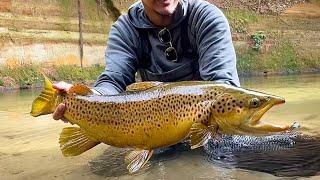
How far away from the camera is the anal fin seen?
7.77ft

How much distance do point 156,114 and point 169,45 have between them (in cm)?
140

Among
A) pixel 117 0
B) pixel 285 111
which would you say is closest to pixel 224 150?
pixel 285 111

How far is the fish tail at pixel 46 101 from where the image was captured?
2.82 meters

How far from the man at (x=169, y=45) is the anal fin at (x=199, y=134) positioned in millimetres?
897

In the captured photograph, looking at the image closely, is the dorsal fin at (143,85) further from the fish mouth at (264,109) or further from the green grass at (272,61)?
the green grass at (272,61)

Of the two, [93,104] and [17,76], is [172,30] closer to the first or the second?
[93,104]

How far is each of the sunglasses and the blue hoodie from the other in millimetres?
29

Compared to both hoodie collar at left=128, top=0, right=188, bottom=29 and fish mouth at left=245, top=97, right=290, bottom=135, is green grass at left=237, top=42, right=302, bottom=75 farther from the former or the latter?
fish mouth at left=245, top=97, right=290, bottom=135

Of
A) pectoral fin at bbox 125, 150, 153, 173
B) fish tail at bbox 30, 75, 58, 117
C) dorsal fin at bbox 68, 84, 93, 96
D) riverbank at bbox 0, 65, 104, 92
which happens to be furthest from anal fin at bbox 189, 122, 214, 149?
riverbank at bbox 0, 65, 104, 92

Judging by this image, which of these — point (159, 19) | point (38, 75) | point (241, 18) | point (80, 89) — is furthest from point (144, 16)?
point (241, 18)

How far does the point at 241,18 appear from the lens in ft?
72.4

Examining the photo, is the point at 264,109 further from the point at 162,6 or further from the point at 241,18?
the point at 241,18

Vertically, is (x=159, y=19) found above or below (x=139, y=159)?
above

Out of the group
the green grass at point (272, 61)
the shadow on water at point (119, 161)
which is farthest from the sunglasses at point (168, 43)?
the green grass at point (272, 61)
